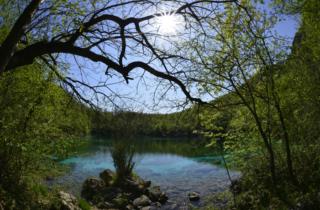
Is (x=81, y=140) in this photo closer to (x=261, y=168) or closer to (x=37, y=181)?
(x=37, y=181)

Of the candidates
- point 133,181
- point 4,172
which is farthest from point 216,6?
point 133,181

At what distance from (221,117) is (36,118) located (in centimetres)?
506

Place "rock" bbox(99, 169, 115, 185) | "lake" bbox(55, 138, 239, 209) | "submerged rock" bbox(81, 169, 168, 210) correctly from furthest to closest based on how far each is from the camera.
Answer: "rock" bbox(99, 169, 115, 185), "lake" bbox(55, 138, 239, 209), "submerged rock" bbox(81, 169, 168, 210)

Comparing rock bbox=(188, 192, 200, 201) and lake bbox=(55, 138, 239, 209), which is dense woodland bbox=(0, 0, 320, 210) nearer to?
lake bbox=(55, 138, 239, 209)

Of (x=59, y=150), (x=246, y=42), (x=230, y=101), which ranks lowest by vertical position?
(x=59, y=150)

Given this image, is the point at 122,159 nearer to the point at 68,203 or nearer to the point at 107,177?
the point at 107,177

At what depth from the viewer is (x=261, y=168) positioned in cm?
991

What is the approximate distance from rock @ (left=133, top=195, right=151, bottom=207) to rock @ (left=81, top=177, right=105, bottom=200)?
2089mm

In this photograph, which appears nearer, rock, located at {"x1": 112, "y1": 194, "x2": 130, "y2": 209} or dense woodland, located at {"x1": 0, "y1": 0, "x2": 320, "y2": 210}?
dense woodland, located at {"x1": 0, "y1": 0, "x2": 320, "y2": 210}

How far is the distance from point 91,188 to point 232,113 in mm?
10017

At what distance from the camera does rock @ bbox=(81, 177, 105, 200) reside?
1591 centimetres

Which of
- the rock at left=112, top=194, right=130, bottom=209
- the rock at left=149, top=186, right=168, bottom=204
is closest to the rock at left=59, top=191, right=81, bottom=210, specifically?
the rock at left=112, top=194, right=130, bottom=209

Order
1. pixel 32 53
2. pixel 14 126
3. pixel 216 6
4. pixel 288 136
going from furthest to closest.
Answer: pixel 288 136 → pixel 14 126 → pixel 216 6 → pixel 32 53

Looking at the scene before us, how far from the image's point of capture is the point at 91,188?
16375 millimetres
